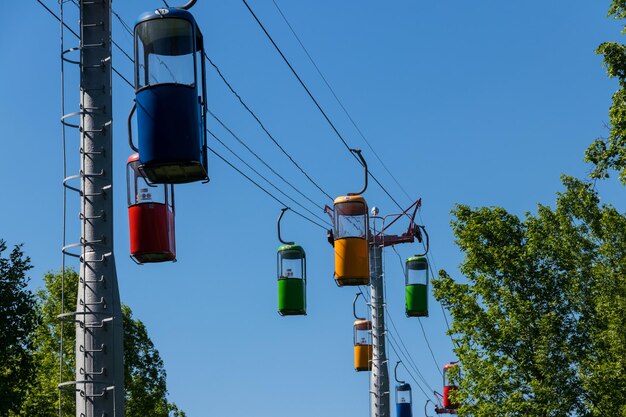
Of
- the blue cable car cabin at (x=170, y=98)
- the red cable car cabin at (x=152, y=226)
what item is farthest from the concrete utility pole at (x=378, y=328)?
the blue cable car cabin at (x=170, y=98)

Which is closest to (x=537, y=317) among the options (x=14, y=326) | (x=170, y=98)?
(x=14, y=326)

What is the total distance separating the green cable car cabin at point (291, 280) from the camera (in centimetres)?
2969

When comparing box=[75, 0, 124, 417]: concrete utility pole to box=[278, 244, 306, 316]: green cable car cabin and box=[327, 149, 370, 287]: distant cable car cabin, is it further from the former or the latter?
box=[278, 244, 306, 316]: green cable car cabin

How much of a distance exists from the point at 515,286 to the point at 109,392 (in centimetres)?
2790

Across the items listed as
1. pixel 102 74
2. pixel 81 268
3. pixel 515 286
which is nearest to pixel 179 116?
pixel 102 74

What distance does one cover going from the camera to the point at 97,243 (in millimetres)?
12680

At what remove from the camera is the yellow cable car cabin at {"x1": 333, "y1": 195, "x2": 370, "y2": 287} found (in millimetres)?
27656

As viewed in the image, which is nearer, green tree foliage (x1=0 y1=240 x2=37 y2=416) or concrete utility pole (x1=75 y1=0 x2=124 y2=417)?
concrete utility pole (x1=75 y1=0 x2=124 y2=417)

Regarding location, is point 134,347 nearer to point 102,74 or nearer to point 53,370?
point 53,370

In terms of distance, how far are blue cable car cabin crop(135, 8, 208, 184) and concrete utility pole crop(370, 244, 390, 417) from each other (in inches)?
705

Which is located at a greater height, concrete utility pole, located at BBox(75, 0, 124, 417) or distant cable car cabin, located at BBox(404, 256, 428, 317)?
distant cable car cabin, located at BBox(404, 256, 428, 317)

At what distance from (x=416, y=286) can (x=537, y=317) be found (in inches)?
177

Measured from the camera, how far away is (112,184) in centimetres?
1284

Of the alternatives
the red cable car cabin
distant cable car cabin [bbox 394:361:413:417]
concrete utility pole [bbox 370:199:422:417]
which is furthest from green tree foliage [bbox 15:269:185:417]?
the red cable car cabin
